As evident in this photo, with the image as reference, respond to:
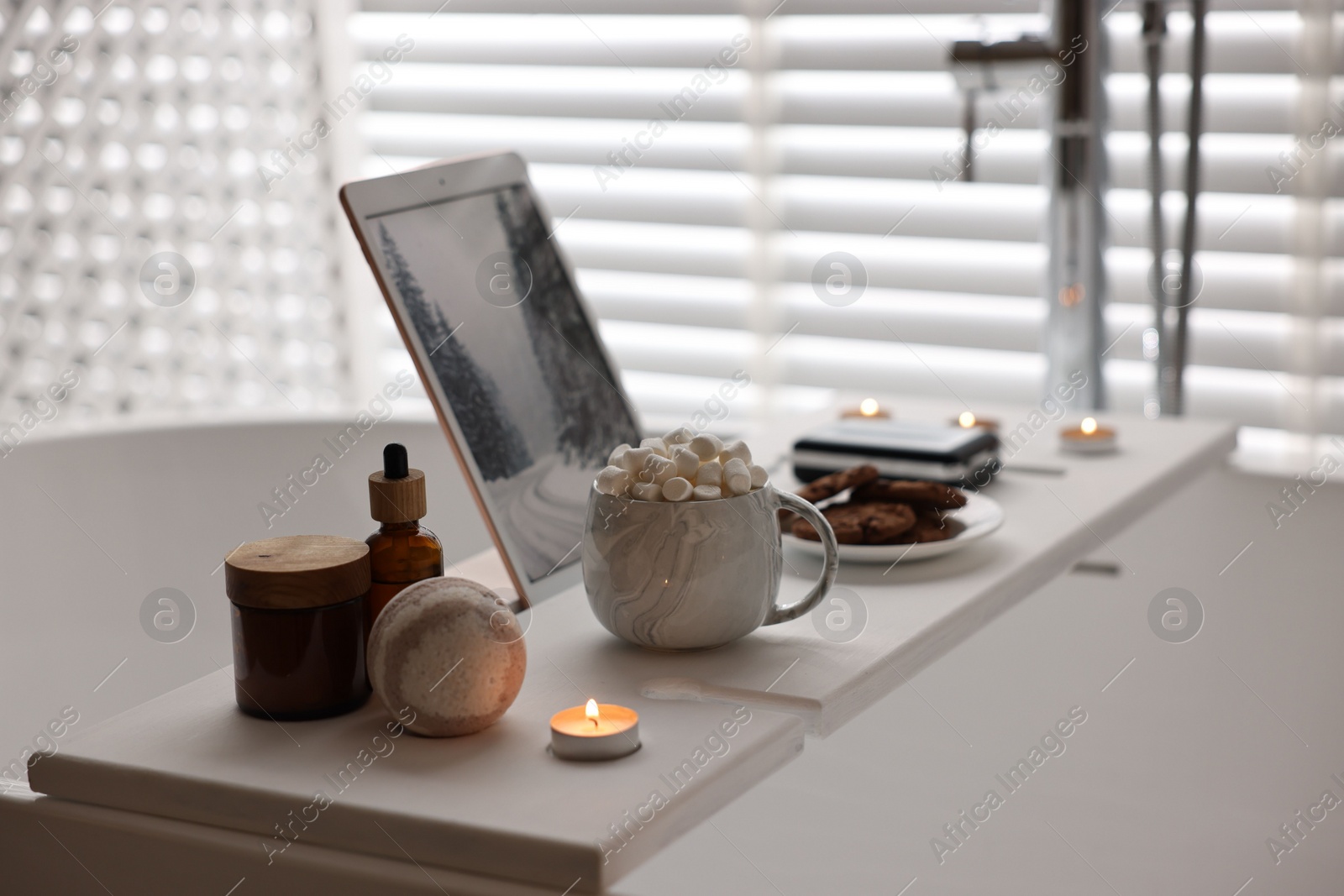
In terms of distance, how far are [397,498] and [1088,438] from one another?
27.6 inches

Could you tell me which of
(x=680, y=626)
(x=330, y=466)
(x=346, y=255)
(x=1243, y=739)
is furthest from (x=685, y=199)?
(x=680, y=626)

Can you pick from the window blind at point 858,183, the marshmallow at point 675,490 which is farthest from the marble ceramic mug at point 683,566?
the window blind at point 858,183

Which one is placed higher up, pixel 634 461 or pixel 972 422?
pixel 634 461

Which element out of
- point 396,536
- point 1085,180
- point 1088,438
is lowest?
point 1088,438

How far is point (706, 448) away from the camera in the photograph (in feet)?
2.58

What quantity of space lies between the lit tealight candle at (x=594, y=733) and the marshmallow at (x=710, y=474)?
0.47ft

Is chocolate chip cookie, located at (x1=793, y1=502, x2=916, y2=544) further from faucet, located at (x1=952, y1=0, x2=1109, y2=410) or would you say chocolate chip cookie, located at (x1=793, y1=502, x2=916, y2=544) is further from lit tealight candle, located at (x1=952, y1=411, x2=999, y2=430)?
faucet, located at (x1=952, y1=0, x2=1109, y2=410)

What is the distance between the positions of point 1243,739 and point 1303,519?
0.20 meters

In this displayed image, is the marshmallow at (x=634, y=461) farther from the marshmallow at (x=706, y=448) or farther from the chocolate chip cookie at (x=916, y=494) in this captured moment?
the chocolate chip cookie at (x=916, y=494)

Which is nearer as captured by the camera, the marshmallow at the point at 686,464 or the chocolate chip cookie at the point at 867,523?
the marshmallow at the point at 686,464

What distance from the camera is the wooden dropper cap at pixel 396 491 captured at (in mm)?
743

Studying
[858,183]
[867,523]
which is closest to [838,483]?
[867,523]

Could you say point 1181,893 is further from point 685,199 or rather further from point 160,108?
point 160,108

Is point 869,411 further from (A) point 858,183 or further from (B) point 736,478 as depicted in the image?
(A) point 858,183
